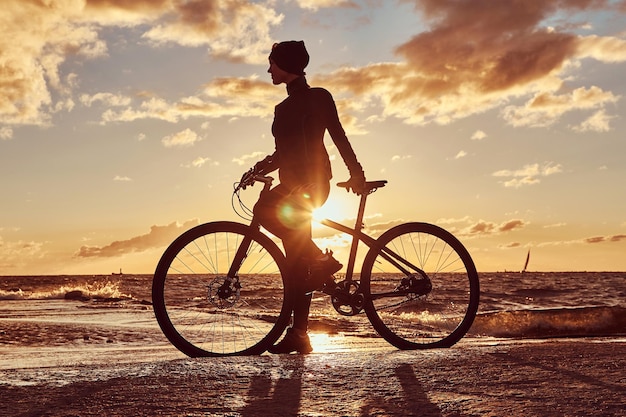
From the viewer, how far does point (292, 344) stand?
5141 millimetres

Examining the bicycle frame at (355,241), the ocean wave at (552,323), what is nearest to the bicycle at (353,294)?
the bicycle frame at (355,241)

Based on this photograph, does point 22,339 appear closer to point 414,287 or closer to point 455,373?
point 414,287

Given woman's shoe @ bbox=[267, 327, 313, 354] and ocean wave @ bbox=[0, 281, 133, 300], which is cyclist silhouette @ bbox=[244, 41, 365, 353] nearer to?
woman's shoe @ bbox=[267, 327, 313, 354]

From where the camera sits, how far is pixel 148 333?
8.86m

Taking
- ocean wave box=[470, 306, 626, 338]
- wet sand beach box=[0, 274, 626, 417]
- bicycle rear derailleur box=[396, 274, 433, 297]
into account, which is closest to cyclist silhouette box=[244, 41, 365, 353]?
bicycle rear derailleur box=[396, 274, 433, 297]

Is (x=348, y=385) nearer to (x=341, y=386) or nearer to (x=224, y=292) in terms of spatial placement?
(x=341, y=386)

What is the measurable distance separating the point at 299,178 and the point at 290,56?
0.99m

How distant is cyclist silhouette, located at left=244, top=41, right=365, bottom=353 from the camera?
199 inches

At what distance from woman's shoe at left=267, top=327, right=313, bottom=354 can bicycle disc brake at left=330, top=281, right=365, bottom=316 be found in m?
0.39

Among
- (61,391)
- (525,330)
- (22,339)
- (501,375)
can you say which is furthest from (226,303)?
(525,330)

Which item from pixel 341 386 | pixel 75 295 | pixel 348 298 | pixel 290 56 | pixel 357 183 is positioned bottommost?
pixel 75 295

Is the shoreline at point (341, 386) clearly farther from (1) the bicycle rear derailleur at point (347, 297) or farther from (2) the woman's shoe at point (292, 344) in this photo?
(1) the bicycle rear derailleur at point (347, 297)

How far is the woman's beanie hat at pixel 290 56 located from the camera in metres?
5.15

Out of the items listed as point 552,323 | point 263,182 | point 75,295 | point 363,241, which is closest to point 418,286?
point 363,241
